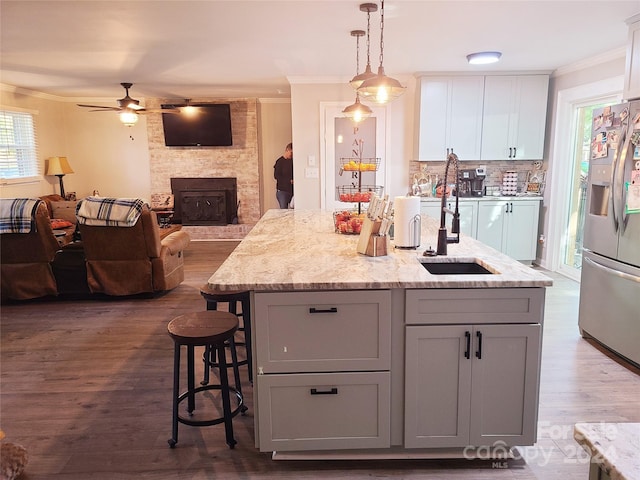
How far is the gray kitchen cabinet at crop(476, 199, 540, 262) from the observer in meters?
5.89

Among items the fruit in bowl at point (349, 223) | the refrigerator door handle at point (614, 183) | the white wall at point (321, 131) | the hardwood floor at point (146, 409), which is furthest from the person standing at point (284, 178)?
the refrigerator door handle at point (614, 183)

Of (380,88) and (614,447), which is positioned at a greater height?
(380,88)

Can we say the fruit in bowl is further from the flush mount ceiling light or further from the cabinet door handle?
the flush mount ceiling light

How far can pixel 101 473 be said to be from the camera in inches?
86.4

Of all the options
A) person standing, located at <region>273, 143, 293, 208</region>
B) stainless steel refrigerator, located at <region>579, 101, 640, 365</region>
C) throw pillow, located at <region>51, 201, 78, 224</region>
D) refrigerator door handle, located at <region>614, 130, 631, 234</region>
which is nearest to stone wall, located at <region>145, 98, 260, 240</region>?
person standing, located at <region>273, 143, 293, 208</region>

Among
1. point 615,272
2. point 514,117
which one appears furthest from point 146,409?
point 514,117

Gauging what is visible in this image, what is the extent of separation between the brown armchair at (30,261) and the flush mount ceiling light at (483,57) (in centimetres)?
450

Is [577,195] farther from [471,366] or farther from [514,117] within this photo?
[471,366]

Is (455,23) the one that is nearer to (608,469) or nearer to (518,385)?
(518,385)

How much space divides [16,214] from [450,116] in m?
4.89

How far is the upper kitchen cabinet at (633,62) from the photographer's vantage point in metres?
3.38

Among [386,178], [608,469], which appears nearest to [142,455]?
[608,469]

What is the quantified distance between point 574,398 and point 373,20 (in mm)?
2923

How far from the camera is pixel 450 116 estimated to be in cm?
589
